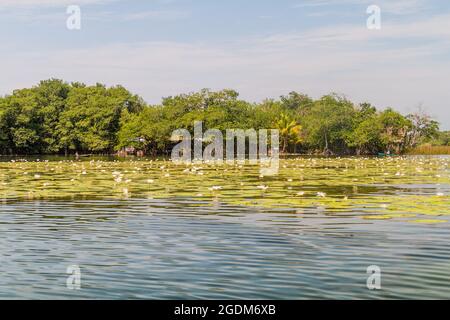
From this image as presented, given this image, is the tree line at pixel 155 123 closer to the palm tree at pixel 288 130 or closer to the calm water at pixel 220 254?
the palm tree at pixel 288 130

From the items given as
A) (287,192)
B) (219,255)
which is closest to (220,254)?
(219,255)

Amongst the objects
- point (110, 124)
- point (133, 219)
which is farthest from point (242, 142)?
point (133, 219)

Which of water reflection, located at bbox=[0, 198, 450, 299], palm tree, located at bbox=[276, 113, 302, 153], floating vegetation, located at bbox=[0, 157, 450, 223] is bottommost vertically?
water reflection, located at bbox=[0, 198, 450, 299]

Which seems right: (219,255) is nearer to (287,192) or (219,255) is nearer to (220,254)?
(220,254)

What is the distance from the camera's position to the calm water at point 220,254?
8609 mm

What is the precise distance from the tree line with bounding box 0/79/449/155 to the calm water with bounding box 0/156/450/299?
214ft

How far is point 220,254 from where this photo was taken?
10.8 meters

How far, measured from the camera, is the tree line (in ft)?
275

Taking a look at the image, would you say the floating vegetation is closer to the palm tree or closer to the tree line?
the tree line

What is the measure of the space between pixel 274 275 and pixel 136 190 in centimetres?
1384

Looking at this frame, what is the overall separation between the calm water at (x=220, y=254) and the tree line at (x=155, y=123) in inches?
2568

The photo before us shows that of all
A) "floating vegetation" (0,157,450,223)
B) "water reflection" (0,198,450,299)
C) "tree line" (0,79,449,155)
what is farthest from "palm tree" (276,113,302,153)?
"water reflection" (0,198,450,299)

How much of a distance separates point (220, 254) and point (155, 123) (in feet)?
244

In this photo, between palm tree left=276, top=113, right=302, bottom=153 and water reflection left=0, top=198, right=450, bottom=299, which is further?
palm tree left=276, top=113, right=302, bottom=153
